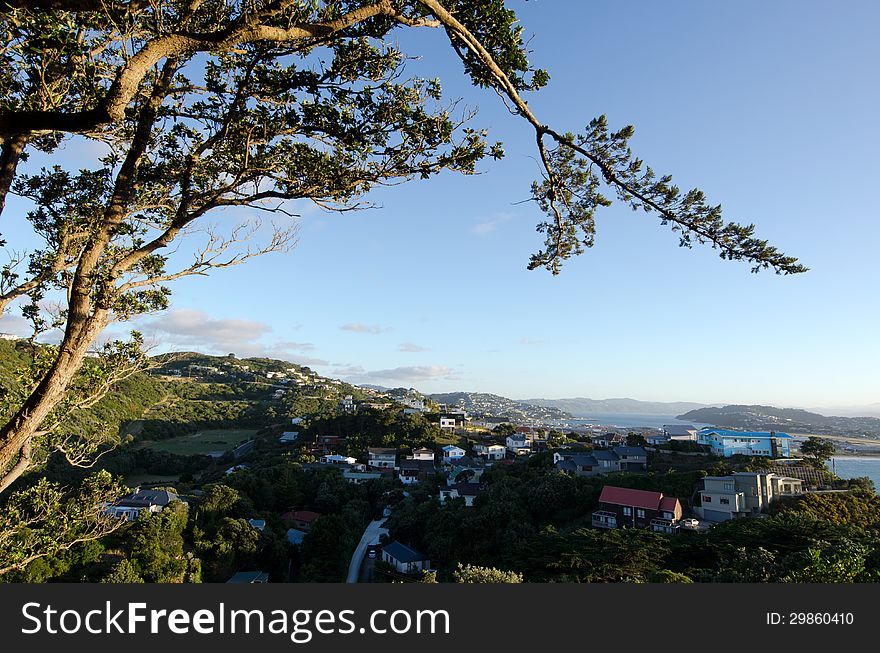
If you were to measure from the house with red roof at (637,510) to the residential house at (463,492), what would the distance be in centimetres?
923

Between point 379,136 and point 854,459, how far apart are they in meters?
95.0

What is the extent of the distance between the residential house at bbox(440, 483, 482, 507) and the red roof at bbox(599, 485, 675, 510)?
9.18 metres

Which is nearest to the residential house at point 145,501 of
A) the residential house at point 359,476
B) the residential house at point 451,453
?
the residential house at point 359,476

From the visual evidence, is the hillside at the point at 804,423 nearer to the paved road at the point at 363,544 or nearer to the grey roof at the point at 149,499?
the paved road at the point at 363,544

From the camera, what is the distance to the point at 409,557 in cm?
2483

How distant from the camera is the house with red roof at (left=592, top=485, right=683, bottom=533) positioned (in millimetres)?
24906

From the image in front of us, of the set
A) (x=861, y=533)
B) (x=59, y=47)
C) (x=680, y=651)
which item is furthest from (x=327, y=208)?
(x=861, y=533)

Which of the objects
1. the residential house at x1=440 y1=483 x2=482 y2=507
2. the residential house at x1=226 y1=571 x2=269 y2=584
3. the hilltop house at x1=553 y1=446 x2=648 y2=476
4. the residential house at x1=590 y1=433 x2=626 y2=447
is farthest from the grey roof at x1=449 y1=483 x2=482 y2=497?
the residential house at x1=590 y1=433 x2=626 y2=447

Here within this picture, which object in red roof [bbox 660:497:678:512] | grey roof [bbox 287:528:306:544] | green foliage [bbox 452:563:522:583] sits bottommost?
grey roof [bbox 287:528:306:544]

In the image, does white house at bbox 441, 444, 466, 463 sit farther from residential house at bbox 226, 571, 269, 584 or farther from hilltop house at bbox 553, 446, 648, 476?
residential house at bbox 226, 571, 269, 584

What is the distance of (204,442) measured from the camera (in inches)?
2378

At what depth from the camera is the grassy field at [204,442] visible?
181 ft

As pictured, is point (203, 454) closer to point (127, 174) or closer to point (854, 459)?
point (127, 174)

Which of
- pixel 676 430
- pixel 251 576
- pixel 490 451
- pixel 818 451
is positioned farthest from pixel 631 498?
pixel 676 430
